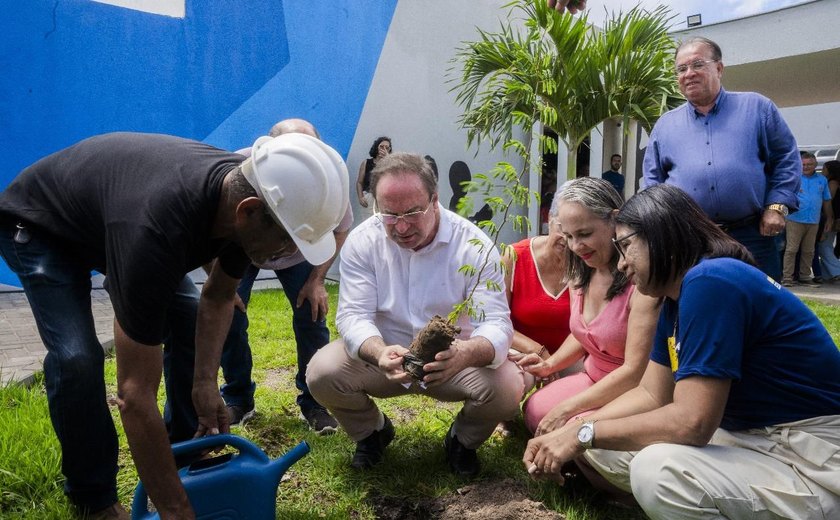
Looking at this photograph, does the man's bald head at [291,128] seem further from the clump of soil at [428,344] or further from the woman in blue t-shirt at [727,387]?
the woman in blue t-shirt at [727,387]

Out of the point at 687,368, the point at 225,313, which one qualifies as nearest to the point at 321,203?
the point at 225,313

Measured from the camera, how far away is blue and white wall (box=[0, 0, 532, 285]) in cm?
627

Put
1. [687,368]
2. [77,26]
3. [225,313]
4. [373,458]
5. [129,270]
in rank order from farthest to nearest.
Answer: [77,26]
[373,458]
[225,313]
[687,368]
[129,270]

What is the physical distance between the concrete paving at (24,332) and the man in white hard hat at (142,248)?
185 cm

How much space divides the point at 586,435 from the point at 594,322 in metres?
0.75

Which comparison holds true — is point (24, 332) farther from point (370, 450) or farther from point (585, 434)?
point (585, 434)

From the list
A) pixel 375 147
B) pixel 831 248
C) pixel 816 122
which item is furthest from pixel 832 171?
pixel 816 122

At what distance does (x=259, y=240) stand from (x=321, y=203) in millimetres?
205

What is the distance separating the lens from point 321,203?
184 centimetres

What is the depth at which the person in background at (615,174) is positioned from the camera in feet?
33.4

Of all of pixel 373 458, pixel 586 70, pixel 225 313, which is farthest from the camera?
pixel 586 70

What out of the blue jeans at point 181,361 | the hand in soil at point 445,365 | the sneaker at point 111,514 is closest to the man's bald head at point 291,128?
the blue jeans at point 181,361

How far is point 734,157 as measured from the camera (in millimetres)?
3451

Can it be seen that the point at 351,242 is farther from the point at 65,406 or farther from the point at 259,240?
the point at 65,406
